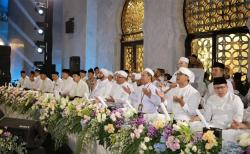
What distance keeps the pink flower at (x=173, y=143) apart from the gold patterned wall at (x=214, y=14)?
6346 millimetres

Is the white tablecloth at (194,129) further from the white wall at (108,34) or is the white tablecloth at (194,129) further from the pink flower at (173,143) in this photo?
the white wall at (108,34)

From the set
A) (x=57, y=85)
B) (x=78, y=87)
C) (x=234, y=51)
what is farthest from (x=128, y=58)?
(x=234, y=51)

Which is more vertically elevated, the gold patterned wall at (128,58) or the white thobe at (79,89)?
the gold patterned wall at (128,58)

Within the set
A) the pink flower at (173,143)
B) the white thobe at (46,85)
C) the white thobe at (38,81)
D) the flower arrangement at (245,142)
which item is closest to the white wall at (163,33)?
the white thobe at (46,85)

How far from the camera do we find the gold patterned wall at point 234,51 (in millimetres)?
8797

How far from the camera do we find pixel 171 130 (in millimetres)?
3279

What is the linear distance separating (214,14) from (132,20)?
388cm

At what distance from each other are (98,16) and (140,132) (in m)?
11.4

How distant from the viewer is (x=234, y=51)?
908 cm

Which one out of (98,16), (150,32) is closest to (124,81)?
(150,32)

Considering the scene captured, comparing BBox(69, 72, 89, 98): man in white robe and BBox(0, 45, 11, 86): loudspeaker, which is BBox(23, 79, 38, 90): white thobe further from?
BBox(69, 72, 89, 98): man in white robe

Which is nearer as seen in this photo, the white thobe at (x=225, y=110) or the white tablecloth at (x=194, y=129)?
the white tablecloth at (x=194, y=129)

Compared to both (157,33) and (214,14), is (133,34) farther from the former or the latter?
(214,14)

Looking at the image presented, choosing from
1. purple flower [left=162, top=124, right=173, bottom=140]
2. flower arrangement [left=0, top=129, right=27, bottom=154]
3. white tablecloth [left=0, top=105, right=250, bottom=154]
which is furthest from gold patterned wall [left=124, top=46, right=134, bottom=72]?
purple flower [left=162, top=124, right=173, bottom=140]
